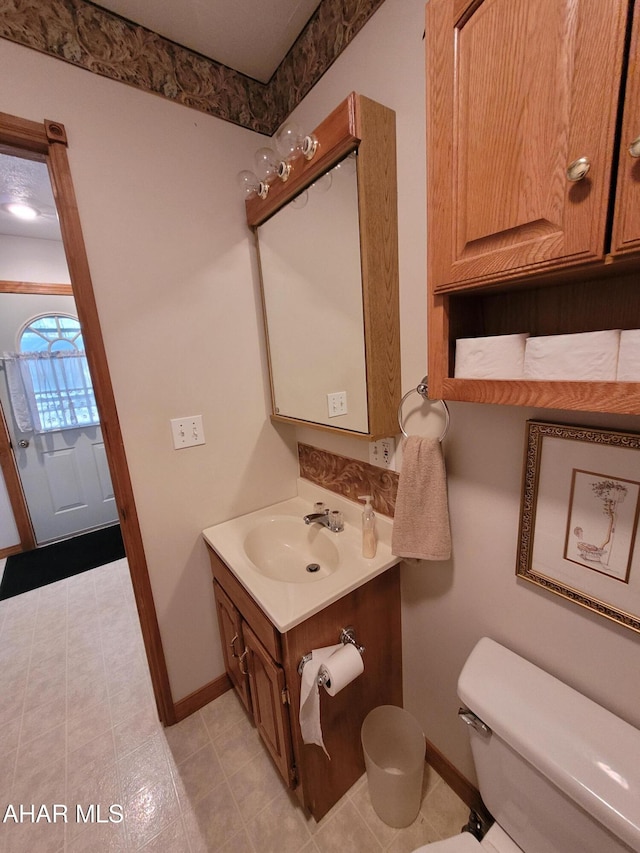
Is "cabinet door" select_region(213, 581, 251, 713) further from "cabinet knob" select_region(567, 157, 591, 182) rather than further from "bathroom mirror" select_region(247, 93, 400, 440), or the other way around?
"cabinet knob" select_region(567, 157, 591, 182)

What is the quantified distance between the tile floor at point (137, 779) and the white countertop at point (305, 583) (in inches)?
32.7

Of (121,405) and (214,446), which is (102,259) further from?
(214,446)

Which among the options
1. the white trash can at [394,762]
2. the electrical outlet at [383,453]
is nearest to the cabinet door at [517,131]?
the electrical outlet at [383,453]

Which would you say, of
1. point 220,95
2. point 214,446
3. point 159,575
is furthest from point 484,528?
point 220,95

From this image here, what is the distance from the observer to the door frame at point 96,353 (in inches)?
41.6

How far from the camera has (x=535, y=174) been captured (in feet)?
1.83

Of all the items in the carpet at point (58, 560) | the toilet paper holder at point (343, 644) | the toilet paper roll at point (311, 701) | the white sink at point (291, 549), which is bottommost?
the carpet at point (58, 560)

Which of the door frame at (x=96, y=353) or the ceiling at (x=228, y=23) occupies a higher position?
the ceiling at (x=228, y=23)

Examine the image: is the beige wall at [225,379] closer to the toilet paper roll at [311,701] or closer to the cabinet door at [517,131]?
the cabinet door at [517,131]

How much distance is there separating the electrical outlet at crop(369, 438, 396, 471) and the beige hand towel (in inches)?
6.5

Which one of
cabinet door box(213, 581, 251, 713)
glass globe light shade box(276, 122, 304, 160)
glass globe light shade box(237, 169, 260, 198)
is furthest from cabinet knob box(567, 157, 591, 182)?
cabinet door box(213, 581, 251, 713)

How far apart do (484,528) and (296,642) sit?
64 centimetres

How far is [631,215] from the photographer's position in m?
0.47

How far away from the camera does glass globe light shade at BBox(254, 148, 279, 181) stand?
1.25 meters
